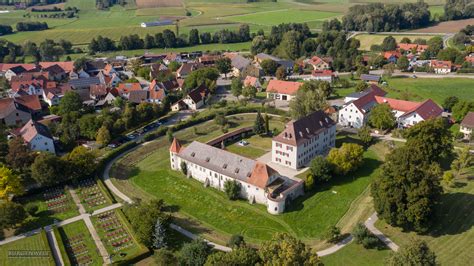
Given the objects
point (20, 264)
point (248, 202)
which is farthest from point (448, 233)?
point (20, 264)

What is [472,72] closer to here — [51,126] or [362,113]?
[362,113]

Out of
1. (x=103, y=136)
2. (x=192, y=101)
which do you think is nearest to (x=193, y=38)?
(x=192, y=101)

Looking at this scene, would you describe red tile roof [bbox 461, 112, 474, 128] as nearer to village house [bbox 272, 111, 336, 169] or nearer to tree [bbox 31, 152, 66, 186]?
village house [bbox 272, 111, 336, 169]

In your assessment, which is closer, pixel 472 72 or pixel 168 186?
pixel 168 186

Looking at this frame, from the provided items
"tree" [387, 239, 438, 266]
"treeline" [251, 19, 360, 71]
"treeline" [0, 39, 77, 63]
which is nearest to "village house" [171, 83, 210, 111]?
"treeline" [251, 19, 360, 71]

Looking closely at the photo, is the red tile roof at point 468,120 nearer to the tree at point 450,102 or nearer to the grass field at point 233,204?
the tree at point 450,102
